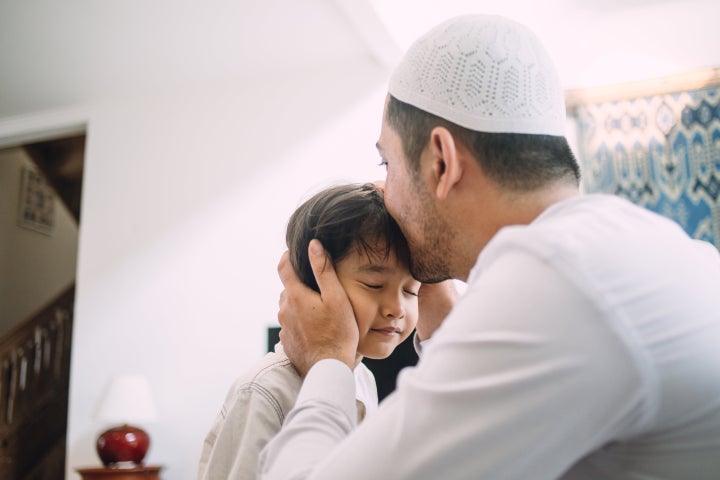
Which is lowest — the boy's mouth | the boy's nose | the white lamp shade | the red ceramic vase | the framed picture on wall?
the red ceramic vase

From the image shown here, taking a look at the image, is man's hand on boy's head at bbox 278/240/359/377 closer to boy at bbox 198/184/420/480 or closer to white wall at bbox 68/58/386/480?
boy at bbox 198/184/420/480

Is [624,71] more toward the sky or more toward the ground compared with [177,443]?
more toward the sky

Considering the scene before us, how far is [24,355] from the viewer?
6.16 meters

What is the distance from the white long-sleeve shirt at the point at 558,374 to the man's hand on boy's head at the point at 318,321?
396 millimetres

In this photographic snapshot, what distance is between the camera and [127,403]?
4438 mm

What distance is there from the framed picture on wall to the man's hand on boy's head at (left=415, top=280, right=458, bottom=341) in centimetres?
661

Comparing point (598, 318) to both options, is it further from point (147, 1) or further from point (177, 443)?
point (177, 443)

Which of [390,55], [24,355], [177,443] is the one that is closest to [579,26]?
[390,55]

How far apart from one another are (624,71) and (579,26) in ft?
1.35

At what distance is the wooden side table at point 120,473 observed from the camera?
172 inches

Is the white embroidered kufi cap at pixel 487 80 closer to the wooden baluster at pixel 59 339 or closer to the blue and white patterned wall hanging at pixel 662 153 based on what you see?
the blue and white patterned wall hanging at pixel 662 153

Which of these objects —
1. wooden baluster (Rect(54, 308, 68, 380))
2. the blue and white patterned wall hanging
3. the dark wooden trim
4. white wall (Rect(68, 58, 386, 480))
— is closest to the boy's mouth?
white wall (Rect(68, 58, 386, 480))

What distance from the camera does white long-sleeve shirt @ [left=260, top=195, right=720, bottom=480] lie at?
0.76 metres

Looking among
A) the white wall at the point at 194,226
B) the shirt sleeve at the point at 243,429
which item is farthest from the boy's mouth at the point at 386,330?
the white wall at the point at 194,226
